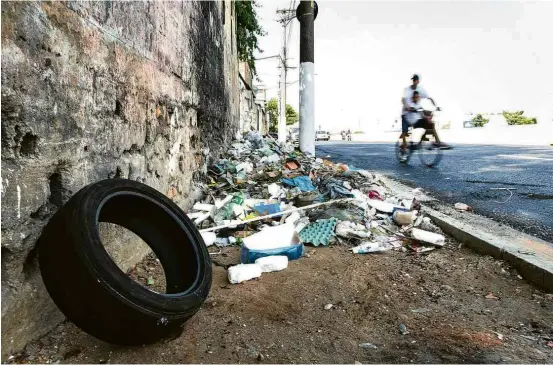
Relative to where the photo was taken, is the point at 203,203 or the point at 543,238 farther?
the point at 203,203

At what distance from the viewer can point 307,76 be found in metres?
10.5

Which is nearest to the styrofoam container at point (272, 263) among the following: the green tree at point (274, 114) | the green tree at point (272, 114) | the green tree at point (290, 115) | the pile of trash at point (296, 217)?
the pile of trash at point (296, 217)

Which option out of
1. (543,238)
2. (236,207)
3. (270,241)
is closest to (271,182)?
(236,207)

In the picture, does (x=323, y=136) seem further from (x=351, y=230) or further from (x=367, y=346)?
(x=367, y=346)

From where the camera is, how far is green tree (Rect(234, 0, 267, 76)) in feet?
55.7

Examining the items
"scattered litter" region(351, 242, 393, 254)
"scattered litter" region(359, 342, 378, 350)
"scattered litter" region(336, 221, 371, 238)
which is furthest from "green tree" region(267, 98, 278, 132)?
"scattered litter" region(359, 342, 378, 350)

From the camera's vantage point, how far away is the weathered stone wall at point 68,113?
5.17ft

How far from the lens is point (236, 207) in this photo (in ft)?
14.0

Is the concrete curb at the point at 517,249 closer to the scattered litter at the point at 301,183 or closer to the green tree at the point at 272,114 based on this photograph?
the scattered litter at the point at 301,183

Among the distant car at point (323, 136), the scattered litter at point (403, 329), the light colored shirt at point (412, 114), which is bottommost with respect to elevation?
the scattered litter at point (403, 329)

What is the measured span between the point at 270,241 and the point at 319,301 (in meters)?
0.92

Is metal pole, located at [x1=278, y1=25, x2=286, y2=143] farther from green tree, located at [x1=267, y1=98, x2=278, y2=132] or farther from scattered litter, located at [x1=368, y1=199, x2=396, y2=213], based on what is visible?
green tree, located at [x1=267, y1=98, x2=278, y2=132]

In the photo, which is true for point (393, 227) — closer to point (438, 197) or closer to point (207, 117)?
point (438, 197)

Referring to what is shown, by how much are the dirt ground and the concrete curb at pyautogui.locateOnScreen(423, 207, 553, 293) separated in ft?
0.23
